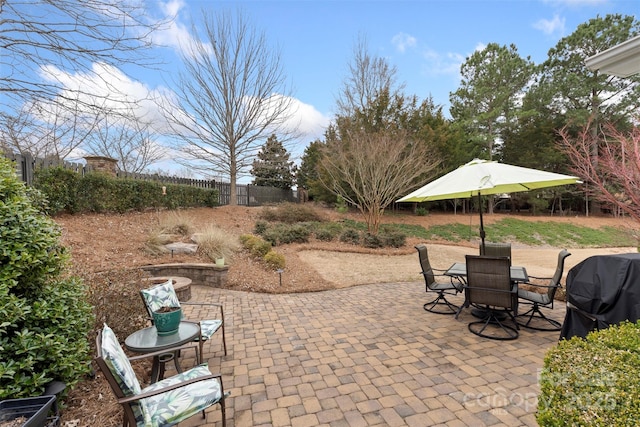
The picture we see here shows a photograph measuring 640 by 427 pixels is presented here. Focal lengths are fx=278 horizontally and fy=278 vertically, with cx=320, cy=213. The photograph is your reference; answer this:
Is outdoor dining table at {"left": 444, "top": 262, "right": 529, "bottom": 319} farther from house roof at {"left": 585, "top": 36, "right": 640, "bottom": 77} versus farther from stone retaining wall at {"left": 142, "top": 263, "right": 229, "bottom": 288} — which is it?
stone retaining wall at {"left": 142, "top": 263, "right": 229, "bottom": 288}

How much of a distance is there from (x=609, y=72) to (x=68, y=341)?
557cm

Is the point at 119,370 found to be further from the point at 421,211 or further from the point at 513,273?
the point at 421,211

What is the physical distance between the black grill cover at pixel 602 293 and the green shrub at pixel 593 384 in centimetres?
78

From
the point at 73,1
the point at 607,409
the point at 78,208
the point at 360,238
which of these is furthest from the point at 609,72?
the point at 78,208

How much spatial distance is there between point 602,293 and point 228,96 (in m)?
13.0

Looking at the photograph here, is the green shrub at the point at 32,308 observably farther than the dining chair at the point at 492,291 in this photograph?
No

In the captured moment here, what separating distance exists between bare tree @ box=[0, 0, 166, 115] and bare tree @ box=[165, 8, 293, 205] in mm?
8939

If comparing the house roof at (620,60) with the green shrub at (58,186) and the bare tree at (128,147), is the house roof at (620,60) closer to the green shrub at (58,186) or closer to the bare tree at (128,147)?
the green shrub at (58,186)

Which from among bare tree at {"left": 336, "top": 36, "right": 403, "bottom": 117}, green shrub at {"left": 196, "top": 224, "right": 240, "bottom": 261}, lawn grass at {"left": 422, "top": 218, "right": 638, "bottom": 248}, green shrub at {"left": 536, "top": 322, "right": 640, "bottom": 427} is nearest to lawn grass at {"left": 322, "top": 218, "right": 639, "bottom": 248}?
lawn grass at {"left": 422, "top": 218, "right": 638, "bottom": 248}

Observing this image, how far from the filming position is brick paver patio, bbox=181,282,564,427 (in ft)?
6.84

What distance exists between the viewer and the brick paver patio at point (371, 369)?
6.84ft

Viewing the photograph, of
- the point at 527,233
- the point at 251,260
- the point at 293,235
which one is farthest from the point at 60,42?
the point at 527,233

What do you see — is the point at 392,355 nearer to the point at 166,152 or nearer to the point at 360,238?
the point at 360,238

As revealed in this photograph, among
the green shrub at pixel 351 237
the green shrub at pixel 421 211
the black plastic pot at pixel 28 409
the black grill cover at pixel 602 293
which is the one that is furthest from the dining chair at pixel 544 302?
the green shrub at pixel 421 211
